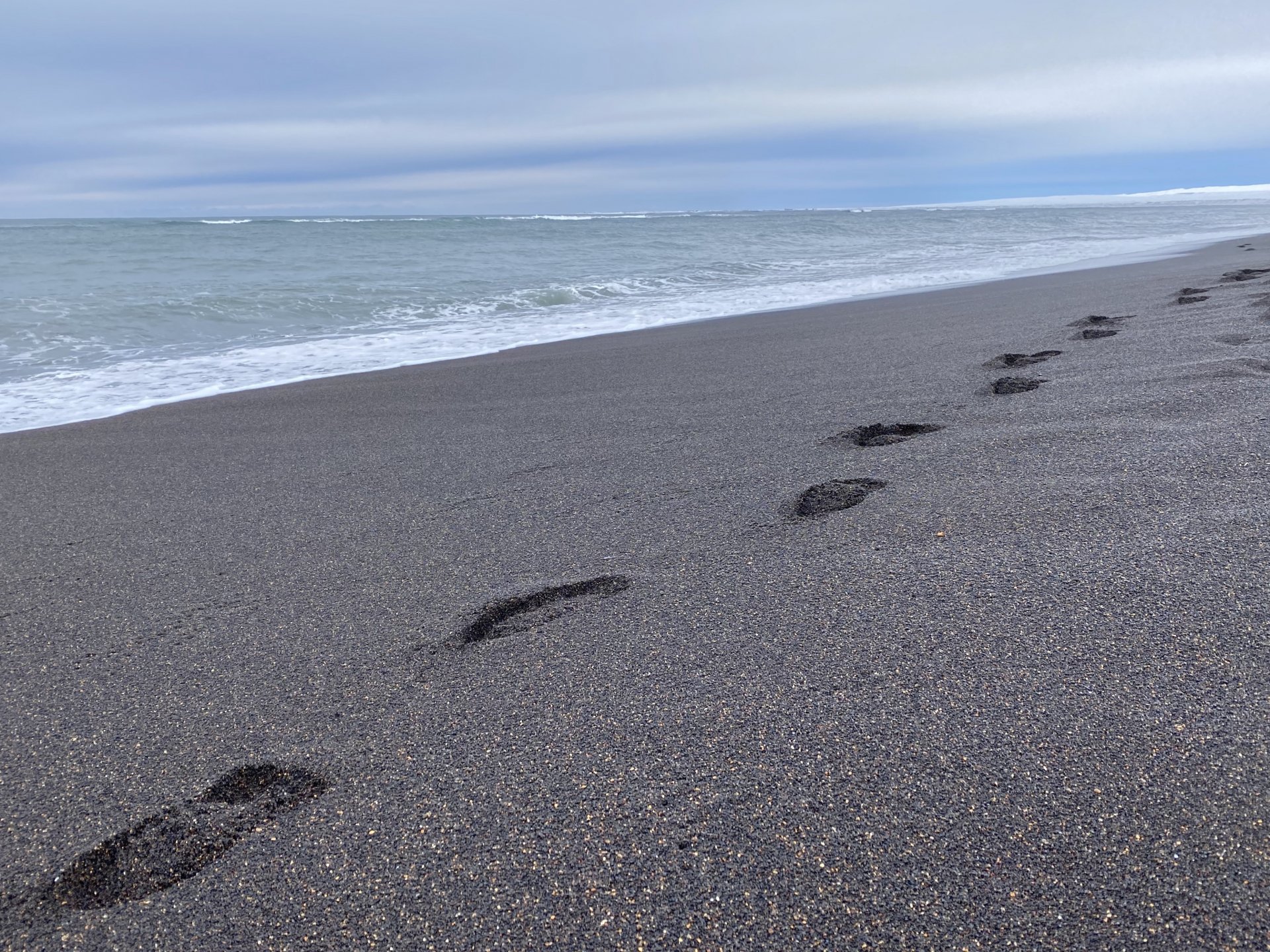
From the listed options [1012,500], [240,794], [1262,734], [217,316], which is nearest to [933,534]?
[1012,500]

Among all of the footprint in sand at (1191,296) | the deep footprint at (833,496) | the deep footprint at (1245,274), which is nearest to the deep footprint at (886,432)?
the deep footprint at (833,496)

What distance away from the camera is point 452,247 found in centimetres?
2230

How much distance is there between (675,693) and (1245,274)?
736 centimetres

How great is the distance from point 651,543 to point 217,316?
29.9 ft

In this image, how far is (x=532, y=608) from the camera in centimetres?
215

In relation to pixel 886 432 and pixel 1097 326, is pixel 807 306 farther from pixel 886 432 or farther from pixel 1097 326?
pixel 886 432

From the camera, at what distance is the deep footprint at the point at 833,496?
8.44 feet

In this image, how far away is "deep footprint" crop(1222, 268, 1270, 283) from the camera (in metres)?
6.96

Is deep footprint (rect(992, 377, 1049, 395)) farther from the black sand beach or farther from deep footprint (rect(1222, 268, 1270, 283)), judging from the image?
deep footprint (rect(1222, 268, 1270, 283))

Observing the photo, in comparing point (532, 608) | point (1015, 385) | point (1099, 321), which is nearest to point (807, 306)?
point (1099, 321)

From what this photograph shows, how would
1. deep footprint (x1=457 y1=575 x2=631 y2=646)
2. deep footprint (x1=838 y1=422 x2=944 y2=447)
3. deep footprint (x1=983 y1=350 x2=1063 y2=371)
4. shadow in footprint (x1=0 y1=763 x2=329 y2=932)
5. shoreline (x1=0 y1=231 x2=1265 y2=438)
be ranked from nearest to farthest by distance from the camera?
shadow in footprint (x1=0 y1=763 x2=329 y2=932) → deep footprint (x1=457 y1=575 x2=631 y2=646) → deep footprint (x1=838 y1=422 x2=944 y2=447) → deep footprint (x1=983 y1=350 x2=1063 y2=371) → shoreline (x1=0 y1=231 x2=1265 y2=438)

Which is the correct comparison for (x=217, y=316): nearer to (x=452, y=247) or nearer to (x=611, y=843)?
(x=611, y=843)

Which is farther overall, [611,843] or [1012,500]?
[1012,500]

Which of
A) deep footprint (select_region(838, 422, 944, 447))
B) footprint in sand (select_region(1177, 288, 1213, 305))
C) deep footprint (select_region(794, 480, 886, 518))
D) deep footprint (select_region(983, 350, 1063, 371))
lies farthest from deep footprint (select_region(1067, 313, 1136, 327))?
deep footprint (select_region(794, 480, 886, 518))
